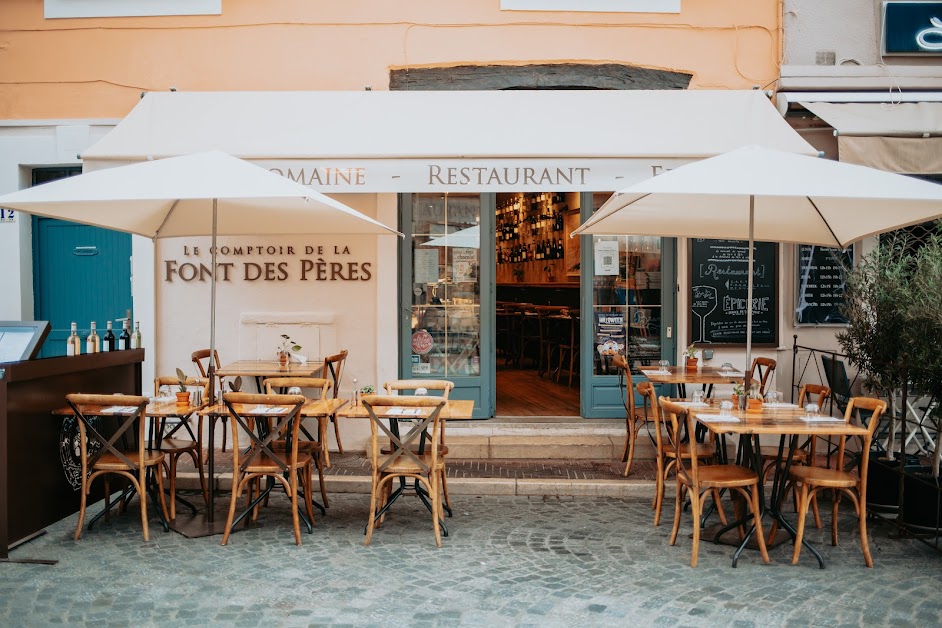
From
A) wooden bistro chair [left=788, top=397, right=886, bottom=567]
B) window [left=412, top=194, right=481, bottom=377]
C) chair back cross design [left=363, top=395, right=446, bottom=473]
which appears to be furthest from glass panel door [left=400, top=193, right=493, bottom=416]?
wooden bistro chair [left=788, top=397, right=886, bottom=567]

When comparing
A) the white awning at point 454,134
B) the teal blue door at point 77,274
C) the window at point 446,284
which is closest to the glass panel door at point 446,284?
the window at point 446,284

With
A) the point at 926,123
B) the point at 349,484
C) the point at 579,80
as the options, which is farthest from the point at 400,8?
the point at 926,123

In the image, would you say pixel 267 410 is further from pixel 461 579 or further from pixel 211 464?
pixel 461 579

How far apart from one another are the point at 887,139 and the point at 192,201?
649 centimetres

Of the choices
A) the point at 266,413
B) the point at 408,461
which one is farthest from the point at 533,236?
the point at 266,413

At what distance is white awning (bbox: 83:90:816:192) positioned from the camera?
688 cm

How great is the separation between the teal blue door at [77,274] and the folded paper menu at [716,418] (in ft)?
19.8

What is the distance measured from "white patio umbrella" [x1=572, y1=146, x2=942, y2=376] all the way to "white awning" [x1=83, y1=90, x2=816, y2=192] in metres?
0.64

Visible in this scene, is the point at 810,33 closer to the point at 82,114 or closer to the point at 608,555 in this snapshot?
the point at 608,555

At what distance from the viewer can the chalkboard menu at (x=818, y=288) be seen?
825 centimetres

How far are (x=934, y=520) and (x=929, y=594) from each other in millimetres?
1064

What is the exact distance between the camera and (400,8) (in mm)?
8398

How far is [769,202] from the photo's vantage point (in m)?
6.06

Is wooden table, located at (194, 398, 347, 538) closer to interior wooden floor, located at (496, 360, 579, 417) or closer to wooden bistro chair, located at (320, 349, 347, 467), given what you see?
wooden bistro chair, located at (320, 349, 347, 467)
